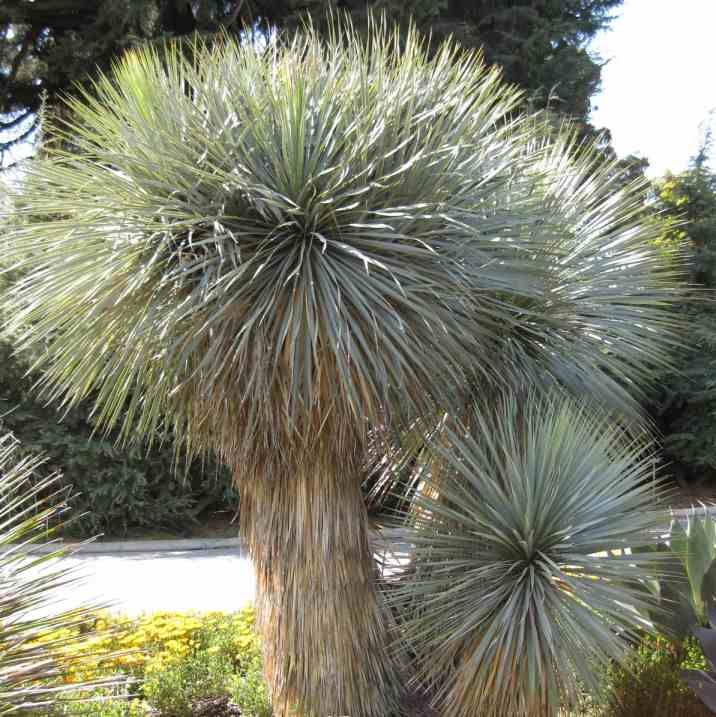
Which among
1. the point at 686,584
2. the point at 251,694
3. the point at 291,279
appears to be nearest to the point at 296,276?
the point at 291,279

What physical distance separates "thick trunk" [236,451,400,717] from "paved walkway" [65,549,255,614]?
10.2 ft

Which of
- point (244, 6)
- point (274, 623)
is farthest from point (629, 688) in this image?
point (244, 6)

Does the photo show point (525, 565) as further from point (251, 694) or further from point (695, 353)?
point (695, 353)

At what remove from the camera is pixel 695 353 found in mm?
14680


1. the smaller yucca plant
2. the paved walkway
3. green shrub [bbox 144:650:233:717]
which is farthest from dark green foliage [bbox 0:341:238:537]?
the smaller yucca plant

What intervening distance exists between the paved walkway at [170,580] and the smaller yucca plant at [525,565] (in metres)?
3.79

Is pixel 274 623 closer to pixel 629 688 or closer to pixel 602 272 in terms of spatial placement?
pixel 629 688

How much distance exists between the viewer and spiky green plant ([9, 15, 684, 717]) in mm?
3617

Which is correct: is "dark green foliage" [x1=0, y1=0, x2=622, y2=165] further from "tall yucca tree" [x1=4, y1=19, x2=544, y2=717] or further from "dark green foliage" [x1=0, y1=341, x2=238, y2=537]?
"tall yucca tree" [x1=4, y1=19, x2=544, y2=717]

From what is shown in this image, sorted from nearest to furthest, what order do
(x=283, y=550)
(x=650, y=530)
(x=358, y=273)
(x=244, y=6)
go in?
(x=358, y=273), (x=650, y=530), (x=283, y=550), (x=244, y=6)

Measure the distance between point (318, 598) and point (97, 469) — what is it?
29.9 ft

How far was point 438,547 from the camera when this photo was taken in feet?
13.0

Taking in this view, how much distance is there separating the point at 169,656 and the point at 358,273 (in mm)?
2876

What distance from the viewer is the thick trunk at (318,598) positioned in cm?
407
